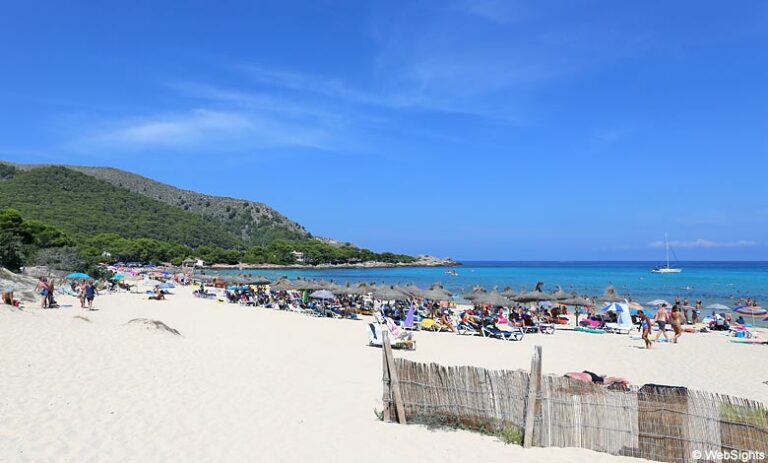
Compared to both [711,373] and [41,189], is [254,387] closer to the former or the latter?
[711,373]

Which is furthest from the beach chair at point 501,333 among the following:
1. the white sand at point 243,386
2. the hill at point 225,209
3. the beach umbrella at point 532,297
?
the hill at point 225,209

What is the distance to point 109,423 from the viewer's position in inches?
248

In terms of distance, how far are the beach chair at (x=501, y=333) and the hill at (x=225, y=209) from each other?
398 feet

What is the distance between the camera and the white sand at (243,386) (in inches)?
224

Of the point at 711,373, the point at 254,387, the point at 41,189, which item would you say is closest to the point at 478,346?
the point at 711,373

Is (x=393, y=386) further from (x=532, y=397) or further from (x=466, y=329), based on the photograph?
(x=466, y=329)

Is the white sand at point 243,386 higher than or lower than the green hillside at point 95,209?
lower

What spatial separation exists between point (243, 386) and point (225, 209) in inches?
5767

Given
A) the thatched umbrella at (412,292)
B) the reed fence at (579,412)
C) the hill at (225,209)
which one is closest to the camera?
the reed fence at (579,412)

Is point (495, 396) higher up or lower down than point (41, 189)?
lower down

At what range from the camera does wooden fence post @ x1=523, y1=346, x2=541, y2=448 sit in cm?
593

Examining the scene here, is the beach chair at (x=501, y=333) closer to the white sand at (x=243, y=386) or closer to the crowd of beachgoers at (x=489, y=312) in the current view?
the crowd of beachgoers at (x=489, y=312)

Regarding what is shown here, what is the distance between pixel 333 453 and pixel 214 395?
3.00m

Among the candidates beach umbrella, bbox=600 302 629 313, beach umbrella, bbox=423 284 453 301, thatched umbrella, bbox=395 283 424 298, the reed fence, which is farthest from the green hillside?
the reed fence
